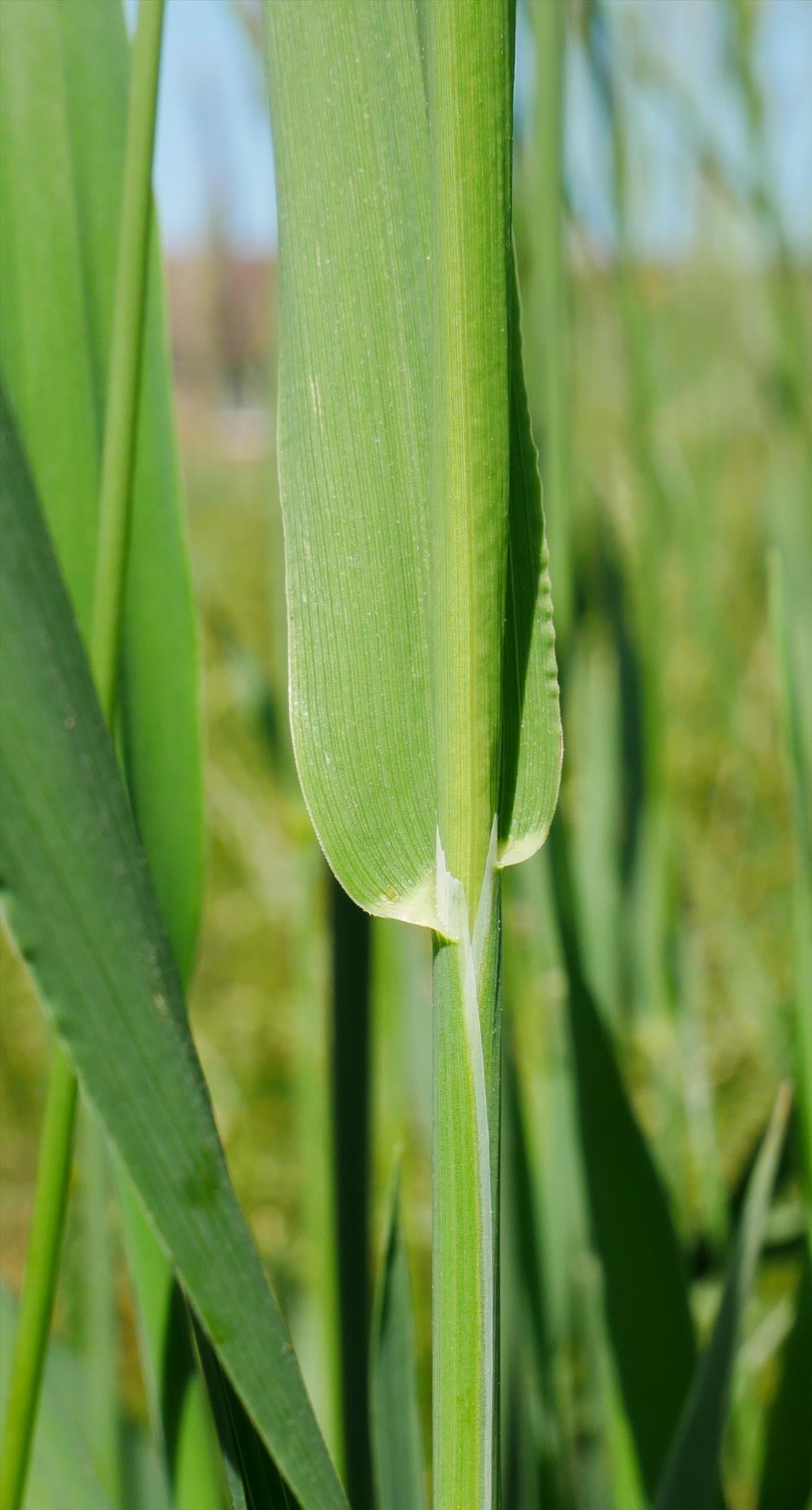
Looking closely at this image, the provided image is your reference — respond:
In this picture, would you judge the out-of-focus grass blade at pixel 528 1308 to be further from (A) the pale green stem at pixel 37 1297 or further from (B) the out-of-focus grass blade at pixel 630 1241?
(A) the pale green stem at pixel 37 1297

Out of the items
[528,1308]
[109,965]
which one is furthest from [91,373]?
[528,1308]

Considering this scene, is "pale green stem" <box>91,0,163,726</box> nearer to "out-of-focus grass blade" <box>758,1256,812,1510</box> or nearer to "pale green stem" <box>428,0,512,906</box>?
"pale green stem" <box>428,0,512,906</box>

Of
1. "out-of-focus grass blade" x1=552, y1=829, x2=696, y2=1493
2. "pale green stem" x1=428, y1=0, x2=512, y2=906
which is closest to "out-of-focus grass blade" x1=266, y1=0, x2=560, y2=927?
"pale green stem" x1=428, y1=0, x2=512, y2=906

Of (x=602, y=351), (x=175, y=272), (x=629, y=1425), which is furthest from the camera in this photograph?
(x=175, y=272)

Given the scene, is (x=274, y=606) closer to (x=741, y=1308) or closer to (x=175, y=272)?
(x=741, y=1308)

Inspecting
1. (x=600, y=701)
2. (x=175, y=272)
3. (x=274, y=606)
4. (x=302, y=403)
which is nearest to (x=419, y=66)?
(x=302, y=403)

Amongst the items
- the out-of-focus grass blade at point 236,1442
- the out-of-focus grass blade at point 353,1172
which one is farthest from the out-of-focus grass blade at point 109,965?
the out-of-focus grass blade at point 353,1172
